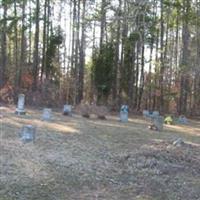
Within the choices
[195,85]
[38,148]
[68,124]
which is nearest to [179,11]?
[195,85]

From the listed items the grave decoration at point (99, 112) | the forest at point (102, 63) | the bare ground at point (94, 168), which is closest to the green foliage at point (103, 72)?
the forest at point (102, 63)

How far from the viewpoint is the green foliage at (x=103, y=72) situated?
99.6 ft

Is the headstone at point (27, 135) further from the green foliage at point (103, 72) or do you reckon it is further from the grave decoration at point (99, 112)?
the green foliage at point (103, 72)

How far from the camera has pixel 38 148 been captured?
36.4 ft

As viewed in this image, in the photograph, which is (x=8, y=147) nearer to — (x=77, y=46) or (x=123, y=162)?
(x=123, y=162)

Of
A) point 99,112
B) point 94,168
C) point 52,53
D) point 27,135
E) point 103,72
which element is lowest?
point 94,168

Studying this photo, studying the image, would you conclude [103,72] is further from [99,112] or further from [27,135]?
[27,135]

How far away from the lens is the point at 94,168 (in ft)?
31.5

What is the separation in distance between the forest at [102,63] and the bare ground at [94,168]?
607 inches

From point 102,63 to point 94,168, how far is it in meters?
21.1

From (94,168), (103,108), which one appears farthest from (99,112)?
(94,168)

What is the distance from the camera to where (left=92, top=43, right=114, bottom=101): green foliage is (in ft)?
99.6

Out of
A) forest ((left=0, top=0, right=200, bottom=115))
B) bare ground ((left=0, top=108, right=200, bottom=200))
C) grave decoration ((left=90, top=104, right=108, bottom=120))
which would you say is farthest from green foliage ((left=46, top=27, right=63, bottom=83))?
bare ground ((left=0, top=108, right=200, bottom=200))

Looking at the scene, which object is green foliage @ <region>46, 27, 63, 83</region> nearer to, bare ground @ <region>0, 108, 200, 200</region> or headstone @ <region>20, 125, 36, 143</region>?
bare ground @ <region>0, 108, 200, 200</region>
